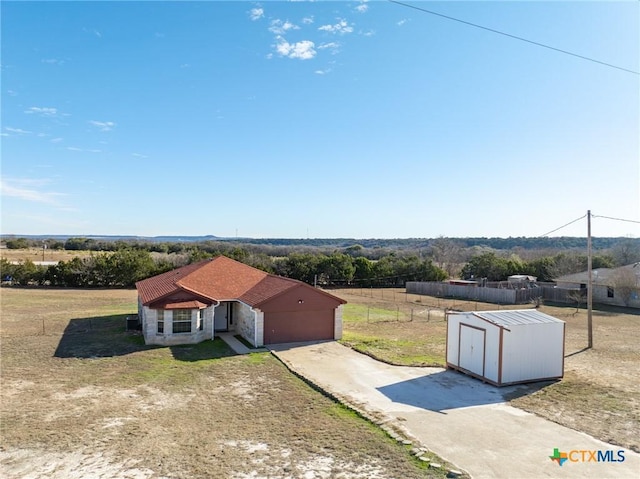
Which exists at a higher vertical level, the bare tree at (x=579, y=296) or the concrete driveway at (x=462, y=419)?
the bare tree at (x=579, y=296)

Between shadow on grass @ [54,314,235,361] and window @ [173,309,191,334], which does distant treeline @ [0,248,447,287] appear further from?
window @ [173,309,191,334]

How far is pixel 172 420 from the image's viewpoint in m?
12.4

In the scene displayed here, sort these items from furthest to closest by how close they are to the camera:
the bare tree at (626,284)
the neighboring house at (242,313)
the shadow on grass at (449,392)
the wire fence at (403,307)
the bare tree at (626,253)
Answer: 1. the bare tree at (626,253)
2. the bare tree at (626,284)
3. the wire fence at (403,307)
4. the neighboring house at (242,313)
5. the shadow on grass at (449,392)

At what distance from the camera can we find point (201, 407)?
44.2ft

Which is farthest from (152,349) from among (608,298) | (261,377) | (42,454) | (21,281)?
(608,298)

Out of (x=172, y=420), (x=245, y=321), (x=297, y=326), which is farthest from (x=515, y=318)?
(x=245, y=321)

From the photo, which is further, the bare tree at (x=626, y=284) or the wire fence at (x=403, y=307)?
the bare tree at (x=626, y=284)

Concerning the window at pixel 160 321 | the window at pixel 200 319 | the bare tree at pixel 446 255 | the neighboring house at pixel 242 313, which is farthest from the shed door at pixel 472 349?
the bare tree at pixel 446 255

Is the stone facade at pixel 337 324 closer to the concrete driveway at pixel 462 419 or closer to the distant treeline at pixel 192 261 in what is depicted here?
the concrete driveway at pixel 462 419

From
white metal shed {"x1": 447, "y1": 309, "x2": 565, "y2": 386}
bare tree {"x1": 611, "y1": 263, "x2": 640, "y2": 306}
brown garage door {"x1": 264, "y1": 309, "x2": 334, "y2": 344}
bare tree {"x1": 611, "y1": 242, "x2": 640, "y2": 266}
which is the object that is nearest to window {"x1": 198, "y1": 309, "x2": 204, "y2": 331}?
brown garage door {"x1": 264, "y1": 309, "x2": 334, "y2": 344}

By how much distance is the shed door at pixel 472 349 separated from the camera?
16.6 metres

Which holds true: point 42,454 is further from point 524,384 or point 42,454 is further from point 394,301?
point 394,301

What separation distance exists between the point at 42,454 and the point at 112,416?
2451 millimetres

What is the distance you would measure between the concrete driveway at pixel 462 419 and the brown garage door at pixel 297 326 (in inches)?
128
